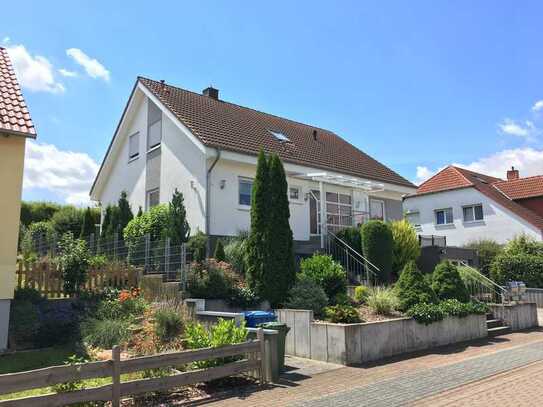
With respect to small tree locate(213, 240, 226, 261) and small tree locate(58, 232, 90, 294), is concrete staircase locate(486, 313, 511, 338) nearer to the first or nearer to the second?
small tree locate(213, 240, 226, 261)

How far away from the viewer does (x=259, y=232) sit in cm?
1328

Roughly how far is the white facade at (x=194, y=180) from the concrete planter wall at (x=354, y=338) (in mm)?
6891

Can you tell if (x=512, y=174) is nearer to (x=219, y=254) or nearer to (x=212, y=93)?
(x=212, y=93)

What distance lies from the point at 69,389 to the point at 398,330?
7.32 metres

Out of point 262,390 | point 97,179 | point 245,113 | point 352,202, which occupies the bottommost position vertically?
point 262,390

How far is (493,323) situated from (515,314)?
1.03 meters

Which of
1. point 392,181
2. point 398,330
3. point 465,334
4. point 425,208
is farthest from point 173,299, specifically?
point 425,208

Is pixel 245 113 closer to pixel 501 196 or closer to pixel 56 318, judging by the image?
pixel 56 318

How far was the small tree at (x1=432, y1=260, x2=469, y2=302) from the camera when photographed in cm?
1406

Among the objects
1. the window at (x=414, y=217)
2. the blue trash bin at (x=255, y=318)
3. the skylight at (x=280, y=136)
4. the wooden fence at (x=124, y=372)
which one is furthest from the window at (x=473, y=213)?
the wooden fence at (x=124, y=372)

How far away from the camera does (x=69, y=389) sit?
6281mm

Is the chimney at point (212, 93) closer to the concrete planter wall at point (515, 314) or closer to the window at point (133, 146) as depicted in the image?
the window at point (133, 146)

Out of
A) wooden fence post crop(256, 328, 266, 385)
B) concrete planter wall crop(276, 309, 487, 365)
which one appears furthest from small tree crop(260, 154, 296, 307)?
wooden fence post crop(256, 328, 266, 385)

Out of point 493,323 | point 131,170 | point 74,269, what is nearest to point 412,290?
point 493,323
